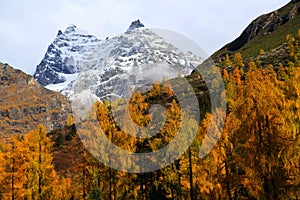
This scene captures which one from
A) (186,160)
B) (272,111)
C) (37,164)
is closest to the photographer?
(272,111)

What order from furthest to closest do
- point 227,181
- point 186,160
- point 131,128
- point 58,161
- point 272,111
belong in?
point 58,161 → point 131,128 → point 186,160 → point 227,181 → point 272,111

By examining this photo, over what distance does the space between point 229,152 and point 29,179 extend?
54.4 ft

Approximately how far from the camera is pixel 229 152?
19750 mm

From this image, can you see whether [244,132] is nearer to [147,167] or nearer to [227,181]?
[227,181]

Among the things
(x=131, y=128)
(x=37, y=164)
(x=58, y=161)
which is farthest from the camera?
(x=58, y=161)

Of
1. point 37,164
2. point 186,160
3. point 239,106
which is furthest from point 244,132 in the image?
point 37,164

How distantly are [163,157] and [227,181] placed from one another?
7.85 m

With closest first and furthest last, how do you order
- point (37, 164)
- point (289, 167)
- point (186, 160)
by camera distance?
1. point (289, 167)
2. point (186, 160)
3. point (37, 164)

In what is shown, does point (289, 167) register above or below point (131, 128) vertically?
below

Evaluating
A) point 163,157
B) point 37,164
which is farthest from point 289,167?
point 37,164

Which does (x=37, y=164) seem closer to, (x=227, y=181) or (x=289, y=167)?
(x=227, y=181)

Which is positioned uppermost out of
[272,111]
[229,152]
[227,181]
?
[272,111]

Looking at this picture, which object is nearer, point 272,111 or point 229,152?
point 272,111

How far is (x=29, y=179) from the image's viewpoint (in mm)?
Result: 27281
